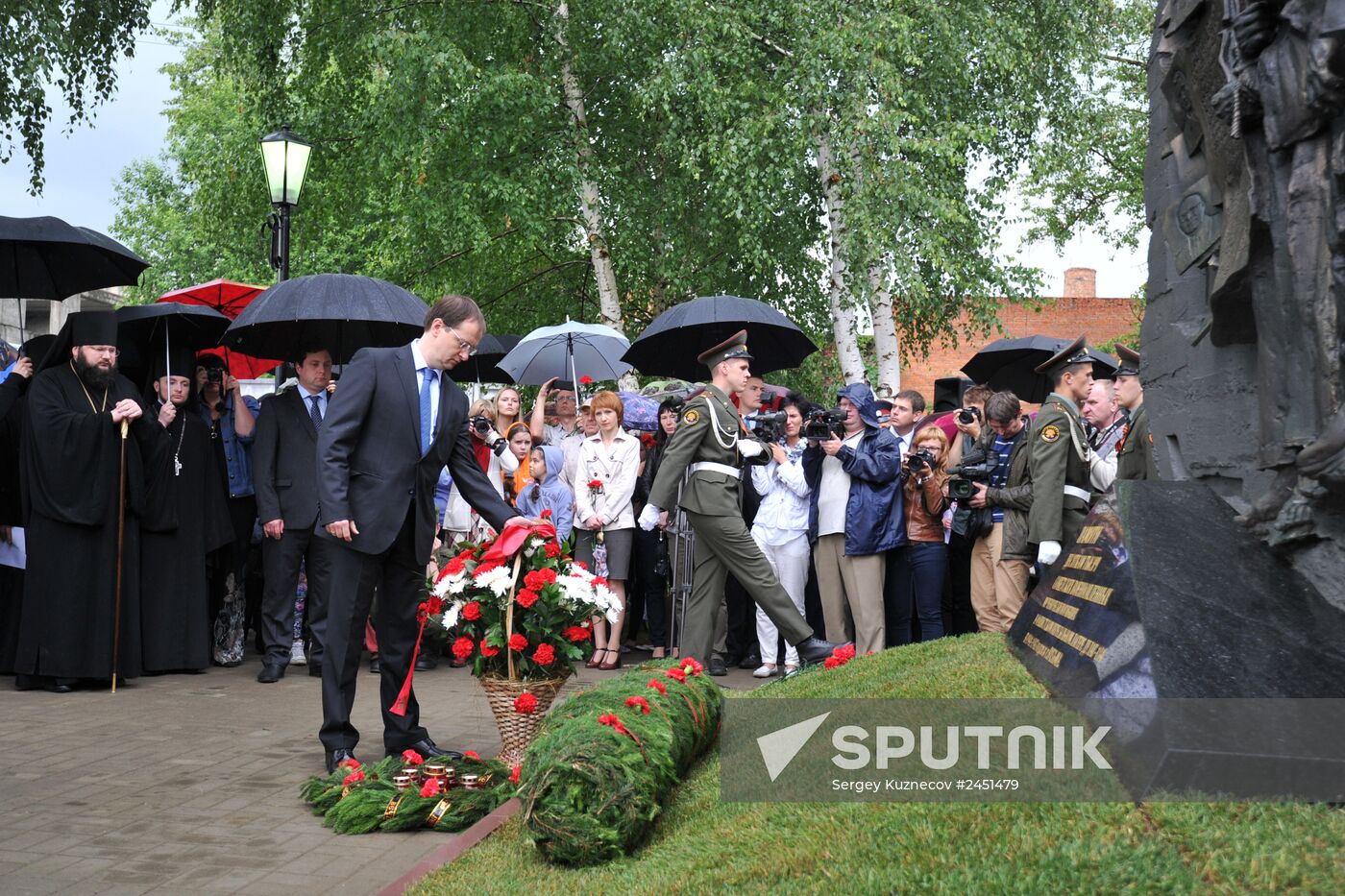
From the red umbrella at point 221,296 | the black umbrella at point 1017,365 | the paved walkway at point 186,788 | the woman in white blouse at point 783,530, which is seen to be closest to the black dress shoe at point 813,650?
the paved walkway at point 186,788

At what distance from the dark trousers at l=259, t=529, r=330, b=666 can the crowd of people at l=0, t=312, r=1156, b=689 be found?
0.02 m

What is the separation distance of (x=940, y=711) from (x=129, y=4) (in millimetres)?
16868

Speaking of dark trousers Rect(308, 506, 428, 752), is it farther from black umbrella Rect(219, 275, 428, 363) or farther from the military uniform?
black umbrella Rect(219, 275, 428, 363)

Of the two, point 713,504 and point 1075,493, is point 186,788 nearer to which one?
point 713,504

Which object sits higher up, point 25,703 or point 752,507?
point 752,507

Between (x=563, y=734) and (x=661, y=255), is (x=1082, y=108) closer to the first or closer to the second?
(x=661, y=255)

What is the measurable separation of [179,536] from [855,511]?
5.03m

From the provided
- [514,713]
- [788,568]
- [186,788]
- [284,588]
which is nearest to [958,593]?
[788,568]

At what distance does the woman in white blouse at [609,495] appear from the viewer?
1043 centimetres

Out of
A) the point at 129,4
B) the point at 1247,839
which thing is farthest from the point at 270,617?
the point at 129,4

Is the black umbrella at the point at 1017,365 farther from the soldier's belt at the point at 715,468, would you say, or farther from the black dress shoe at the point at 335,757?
the black dress shoe at the point at 335,757

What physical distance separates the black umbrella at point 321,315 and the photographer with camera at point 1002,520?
406 cm

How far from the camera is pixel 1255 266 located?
5.33 meters

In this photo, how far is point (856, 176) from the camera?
17.2m
